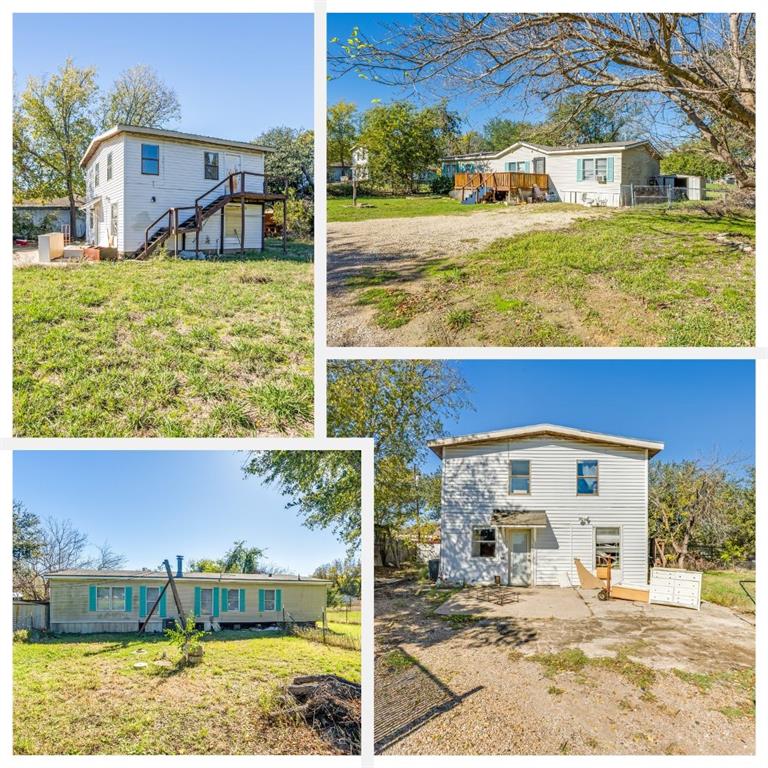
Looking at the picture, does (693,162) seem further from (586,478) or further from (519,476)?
(519,476)

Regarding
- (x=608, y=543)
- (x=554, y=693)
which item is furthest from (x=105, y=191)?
(x=608, y=543)

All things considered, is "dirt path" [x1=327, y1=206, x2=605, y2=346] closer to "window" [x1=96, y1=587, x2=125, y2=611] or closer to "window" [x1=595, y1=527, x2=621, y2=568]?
"window" [x1=96, y1=587, x2=125, y2=611]

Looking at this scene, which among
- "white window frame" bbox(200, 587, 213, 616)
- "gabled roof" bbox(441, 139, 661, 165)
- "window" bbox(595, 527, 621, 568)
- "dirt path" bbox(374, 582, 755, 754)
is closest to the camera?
"dirt path" bbox(374, 582, 755, 754)

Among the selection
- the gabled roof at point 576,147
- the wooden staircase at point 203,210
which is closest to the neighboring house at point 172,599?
the gabled roof at point 576,147

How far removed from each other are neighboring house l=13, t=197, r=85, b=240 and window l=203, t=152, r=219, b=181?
5.61 feet

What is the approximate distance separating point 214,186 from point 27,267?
3.10 m

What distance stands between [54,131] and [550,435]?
674cm

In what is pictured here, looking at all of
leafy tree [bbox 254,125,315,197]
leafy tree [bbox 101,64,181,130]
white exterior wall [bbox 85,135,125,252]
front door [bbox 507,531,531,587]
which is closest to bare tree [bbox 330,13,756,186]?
leafy tree [bbox 254,125,315,197]

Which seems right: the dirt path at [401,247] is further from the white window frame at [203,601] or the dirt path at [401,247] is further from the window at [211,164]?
the window at [211,164]

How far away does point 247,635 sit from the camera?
526 centimetres

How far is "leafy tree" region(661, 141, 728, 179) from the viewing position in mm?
6938

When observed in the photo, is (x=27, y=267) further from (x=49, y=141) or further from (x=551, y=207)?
(x=551, y=207)

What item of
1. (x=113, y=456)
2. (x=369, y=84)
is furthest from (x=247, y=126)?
(x=113, y=456)

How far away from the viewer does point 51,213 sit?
7.79 m
